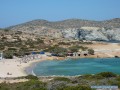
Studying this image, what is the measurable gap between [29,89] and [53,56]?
147 ft

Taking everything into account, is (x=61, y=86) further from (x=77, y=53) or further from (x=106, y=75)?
(x=77, y=53)

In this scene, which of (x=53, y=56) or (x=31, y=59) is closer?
(x=31, y=59)

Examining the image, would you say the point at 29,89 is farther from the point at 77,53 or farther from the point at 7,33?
the point at 7,33

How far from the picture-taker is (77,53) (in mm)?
68375

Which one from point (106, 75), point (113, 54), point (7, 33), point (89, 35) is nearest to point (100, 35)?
point (89, 35)

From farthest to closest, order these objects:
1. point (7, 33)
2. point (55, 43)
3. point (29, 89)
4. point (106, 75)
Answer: point (7, 33), point (55, 43), point (106, 75), point (29, 89)

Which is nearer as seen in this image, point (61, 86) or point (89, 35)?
point (61, 86)

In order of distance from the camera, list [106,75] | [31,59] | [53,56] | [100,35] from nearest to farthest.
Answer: [106,75] → [31,59] → [53,56] → [100,35]

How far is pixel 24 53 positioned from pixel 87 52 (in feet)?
41.7

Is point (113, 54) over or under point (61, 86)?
under

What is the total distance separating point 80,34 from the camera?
121 m

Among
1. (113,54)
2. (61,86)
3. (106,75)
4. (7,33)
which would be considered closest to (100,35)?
(7,33)

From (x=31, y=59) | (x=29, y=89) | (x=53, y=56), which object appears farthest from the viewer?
(x=53, y=56)

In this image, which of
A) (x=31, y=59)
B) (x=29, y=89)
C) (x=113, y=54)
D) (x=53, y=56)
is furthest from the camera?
(x=113, y=54)
